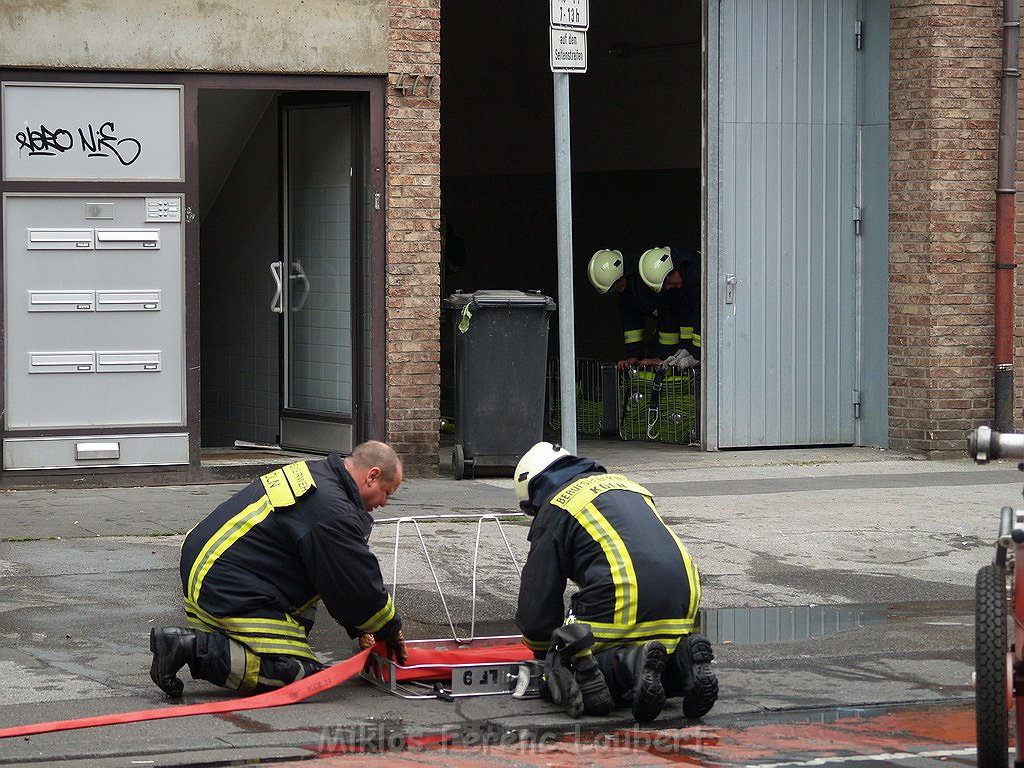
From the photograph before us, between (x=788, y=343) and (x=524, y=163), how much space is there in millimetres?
7848

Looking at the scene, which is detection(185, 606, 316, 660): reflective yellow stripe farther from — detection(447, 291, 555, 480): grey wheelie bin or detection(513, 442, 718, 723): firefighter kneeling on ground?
detection(447, 291, 555, 480): grey wheelie bin

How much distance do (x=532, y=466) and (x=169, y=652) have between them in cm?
154

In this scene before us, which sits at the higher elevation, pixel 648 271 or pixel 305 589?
pixel 648 271

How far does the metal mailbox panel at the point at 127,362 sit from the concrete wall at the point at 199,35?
200cm

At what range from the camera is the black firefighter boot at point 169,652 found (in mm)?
6000

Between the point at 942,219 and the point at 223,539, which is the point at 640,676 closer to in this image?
the point at 223,539

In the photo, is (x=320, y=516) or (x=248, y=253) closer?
(x=320, y=516)

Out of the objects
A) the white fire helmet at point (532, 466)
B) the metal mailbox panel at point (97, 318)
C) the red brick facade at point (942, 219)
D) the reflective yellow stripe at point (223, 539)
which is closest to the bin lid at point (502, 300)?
the metal mailbox panel at point (97, 318)

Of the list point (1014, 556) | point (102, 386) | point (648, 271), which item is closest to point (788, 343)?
point (648, 271)

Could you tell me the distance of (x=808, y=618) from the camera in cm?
783

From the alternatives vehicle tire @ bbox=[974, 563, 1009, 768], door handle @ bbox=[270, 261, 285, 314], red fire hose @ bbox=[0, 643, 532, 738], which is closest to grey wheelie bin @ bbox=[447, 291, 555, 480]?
door handle @ bbox=[270, 261, 285, 314]

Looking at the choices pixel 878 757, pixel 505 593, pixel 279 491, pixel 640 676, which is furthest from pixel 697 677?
pixel 505 593

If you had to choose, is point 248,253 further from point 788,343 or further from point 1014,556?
point 1014,556

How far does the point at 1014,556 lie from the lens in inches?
194
